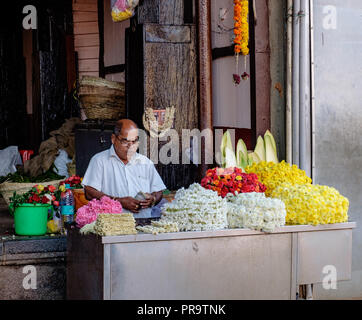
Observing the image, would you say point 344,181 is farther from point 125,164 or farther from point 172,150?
point 125,164

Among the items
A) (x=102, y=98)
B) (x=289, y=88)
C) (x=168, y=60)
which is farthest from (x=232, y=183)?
(x=102, y=98)

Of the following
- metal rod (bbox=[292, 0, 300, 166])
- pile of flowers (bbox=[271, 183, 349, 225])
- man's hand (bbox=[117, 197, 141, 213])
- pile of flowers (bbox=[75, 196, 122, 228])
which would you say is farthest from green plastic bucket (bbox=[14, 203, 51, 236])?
metal rod (bbox=[292, 0, 300, 166])

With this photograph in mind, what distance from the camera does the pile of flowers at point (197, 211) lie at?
12.1 ft

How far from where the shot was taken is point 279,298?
154 inches

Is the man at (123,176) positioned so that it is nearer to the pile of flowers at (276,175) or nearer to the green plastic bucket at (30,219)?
the green plastic bucket at (30,219)

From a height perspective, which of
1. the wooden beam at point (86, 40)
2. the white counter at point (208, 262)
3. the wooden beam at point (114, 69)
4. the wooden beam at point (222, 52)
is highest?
the wooden beam at point (86, 40)

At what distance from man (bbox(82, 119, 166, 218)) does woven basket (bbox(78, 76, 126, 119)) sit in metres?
2.08

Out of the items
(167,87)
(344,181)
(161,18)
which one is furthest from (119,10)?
(344,181)

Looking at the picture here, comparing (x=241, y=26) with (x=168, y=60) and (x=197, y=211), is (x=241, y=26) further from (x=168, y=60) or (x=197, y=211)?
(x=197, y=211)

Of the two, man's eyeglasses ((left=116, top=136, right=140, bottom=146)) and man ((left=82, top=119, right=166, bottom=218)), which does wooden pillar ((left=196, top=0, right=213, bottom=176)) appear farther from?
man's eyeglasses ((left=116, top=136, right=140, bottom=146))

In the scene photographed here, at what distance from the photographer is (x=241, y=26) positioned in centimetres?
571

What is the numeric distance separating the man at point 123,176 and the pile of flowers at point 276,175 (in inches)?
38.0

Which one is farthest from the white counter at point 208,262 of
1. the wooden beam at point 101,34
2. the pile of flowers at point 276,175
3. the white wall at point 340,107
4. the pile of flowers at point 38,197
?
the wooden beam at point 101,34
